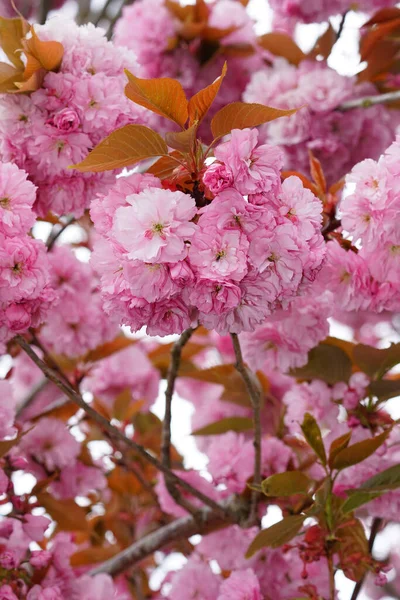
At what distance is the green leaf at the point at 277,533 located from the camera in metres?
1.03

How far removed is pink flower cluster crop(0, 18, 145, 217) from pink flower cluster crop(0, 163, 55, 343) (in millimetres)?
107

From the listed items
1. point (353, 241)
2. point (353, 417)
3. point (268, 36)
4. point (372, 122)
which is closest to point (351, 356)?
point (353, 417)

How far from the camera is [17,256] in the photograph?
0.90m

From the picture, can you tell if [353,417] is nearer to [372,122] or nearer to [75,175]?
[75,175]

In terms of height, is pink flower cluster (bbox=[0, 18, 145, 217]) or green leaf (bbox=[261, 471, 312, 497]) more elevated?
pink flower cluster (bbox=[0, 18, 145, 217])

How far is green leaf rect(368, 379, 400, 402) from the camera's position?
1.21 m

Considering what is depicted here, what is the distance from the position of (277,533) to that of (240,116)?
57 cm

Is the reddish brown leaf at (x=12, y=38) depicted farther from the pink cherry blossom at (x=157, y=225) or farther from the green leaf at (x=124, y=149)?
the pink cherry blossom at (x=157, y=225)

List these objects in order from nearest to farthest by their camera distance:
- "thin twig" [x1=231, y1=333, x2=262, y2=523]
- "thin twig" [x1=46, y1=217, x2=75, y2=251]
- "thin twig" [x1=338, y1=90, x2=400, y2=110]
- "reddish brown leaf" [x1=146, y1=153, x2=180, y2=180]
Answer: "reddish brown leaf" [x1=146, y1=153, x2=180, y2=180] → "thin twig" [x1=231, y1=333, x2=262, y2=523] → "thin twig" [x1=46, y1=217, x2=75, y2=251] → "thin twig" [x1=338, y1=90, x2=400, y2=110]

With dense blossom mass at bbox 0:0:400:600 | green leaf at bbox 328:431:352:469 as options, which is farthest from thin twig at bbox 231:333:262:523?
green leaf at bbox 328:431:352:469

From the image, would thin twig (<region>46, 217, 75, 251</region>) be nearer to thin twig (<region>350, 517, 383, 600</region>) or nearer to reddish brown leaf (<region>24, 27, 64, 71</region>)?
reddish brown leaf (<region>24, 27, 64, 71</region>)

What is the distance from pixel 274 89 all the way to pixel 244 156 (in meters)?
0.98

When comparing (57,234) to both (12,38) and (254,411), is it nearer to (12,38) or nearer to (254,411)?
(12,38)

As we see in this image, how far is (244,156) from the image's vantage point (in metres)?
0.81
